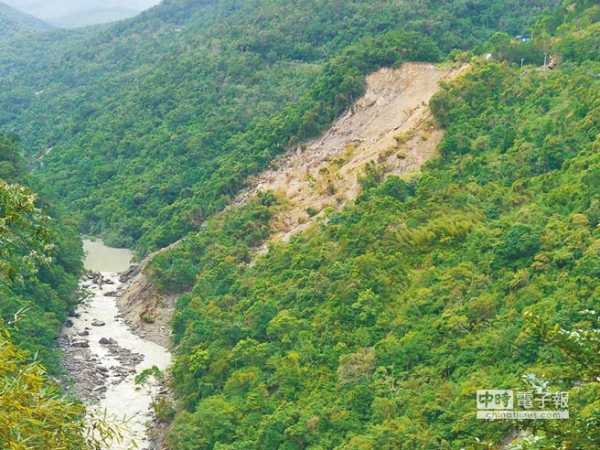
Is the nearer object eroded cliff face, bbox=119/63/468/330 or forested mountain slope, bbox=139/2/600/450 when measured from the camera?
forested mountain slope, bbox=139/2/600/450

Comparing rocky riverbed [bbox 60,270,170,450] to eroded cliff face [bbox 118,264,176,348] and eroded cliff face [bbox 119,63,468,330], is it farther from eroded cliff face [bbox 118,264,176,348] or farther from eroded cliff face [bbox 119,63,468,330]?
eroded cliff face [bbox 119,63,468,330]

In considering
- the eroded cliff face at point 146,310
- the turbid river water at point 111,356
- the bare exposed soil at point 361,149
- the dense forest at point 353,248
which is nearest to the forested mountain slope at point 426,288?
the dense forest at point 353,248

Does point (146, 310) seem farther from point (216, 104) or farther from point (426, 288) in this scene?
point (216, 104)

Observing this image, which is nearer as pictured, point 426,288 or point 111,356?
point 426,288

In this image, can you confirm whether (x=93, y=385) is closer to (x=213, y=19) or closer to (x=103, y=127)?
(x=103, y=127)

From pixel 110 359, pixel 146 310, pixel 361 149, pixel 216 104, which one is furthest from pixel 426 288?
pixel 216 104

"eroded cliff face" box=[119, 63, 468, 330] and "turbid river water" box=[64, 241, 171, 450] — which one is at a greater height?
"eroded cliff face" box=[119, 63, 468, 330]

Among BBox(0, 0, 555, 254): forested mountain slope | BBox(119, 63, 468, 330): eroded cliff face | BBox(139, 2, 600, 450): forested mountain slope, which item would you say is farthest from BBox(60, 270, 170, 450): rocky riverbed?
BBox(0, 0, 555, 254): forested mountain slope

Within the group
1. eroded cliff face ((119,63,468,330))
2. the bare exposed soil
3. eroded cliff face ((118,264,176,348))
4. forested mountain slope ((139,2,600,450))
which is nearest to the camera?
forested mountain slope ((139,2,600,450))
